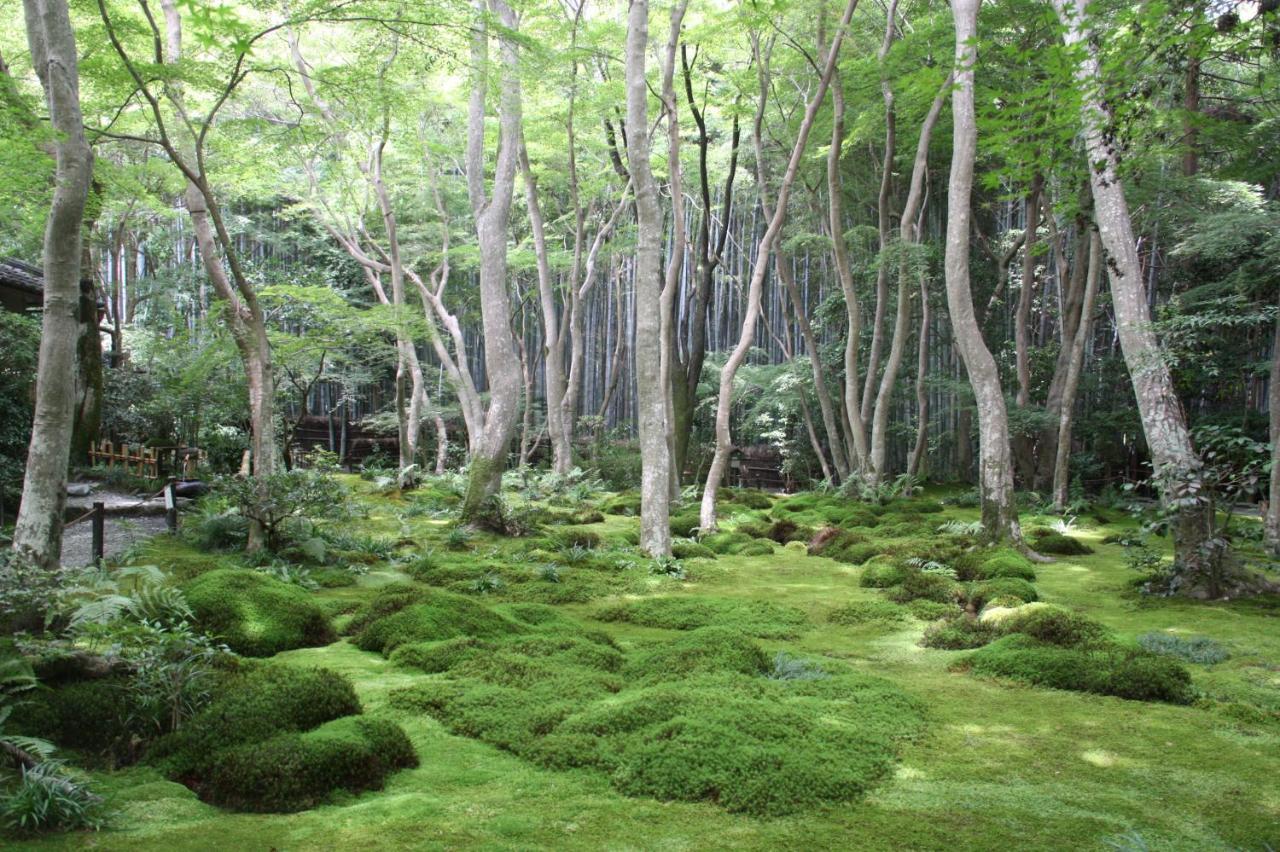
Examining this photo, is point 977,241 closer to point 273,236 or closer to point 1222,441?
point 1222,441

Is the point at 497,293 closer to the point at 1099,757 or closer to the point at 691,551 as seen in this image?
the point at 691,551

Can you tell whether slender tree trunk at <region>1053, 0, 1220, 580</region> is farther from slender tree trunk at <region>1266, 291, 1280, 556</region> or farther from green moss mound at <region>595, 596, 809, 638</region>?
green moss mound at <region>595, 596, 809, 638</region>

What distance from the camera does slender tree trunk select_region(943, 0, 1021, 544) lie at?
853 cm

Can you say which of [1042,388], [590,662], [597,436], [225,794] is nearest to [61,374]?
[225,794]

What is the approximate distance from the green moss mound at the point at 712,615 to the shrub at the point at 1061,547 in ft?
13.5

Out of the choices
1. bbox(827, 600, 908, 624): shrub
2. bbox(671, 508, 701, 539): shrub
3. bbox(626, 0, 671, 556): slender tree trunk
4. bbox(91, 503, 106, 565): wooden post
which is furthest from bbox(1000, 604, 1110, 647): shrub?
bbox(91, 503, 106, 565): wooden post

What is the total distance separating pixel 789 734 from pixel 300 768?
1.79m

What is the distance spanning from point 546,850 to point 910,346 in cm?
1554

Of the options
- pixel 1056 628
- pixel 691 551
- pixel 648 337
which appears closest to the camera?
pixel 1056 628

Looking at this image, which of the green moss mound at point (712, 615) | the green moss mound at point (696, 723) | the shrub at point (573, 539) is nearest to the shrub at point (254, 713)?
the green moss mound at point (696, 723)

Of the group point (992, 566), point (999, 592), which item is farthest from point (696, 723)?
point (992, 566)

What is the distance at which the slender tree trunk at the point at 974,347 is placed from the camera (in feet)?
28.0

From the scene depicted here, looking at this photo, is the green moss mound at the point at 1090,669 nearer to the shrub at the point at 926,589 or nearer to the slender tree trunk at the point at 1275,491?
the shrub at the point at 926,589

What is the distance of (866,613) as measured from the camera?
6.35 metres
